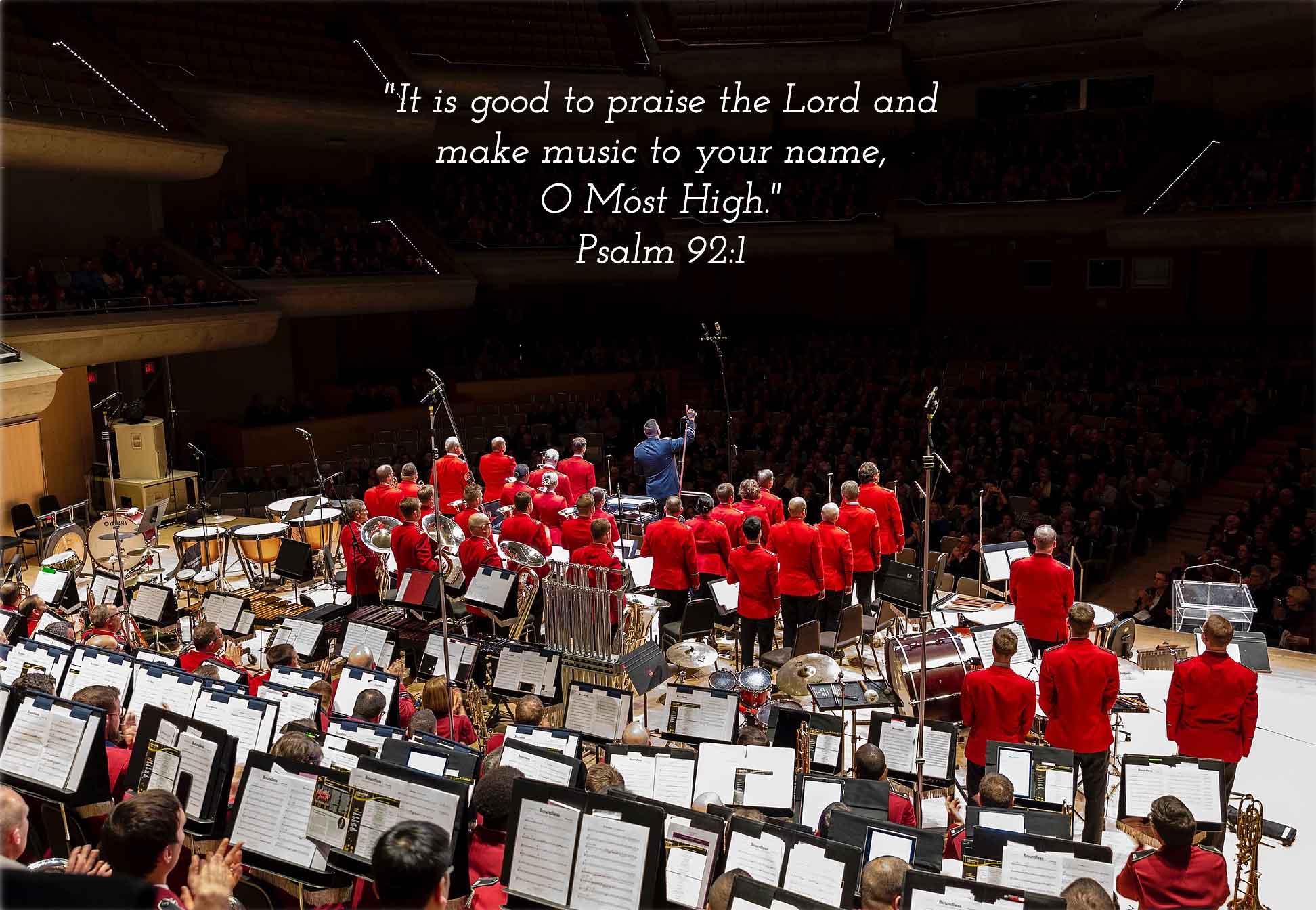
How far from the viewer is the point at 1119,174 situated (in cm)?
2447

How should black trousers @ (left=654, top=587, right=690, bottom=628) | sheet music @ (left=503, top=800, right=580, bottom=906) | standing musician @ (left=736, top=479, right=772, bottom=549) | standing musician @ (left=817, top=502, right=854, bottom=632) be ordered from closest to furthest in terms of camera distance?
sheet music @ (left=503, top=800, right=580, bottom=906)
standing musician @ (left=817, top=502, right=854, bottom=632)
black trousers @ (left=654, top=587, right=690, bottom=628)
standing musician @ (left=736, top=479, right=772, bottom=549)

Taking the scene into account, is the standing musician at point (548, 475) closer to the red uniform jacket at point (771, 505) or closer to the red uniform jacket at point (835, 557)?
the red uniform jacket at point (771, 505)

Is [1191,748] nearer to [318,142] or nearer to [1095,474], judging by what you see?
[1095,474]

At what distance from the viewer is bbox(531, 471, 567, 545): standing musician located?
12.0 metres

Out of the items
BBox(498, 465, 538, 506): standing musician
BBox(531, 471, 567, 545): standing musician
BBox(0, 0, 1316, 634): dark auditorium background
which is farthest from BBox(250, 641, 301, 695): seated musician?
BBox(0, 0, 1316, 634): dark auditorium background

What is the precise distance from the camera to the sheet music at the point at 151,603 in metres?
10.2

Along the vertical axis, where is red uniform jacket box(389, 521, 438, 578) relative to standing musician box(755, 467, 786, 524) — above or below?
below

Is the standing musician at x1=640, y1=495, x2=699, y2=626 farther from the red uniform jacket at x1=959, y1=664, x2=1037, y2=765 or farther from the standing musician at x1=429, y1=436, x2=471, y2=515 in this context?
the red uniform jacket at x1=959, y1=664, x2=1037, y2=765

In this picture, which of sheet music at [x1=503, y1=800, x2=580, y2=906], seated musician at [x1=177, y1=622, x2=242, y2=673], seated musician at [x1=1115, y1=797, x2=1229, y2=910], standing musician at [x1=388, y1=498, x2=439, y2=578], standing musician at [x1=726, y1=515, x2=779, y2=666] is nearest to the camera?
sheet music at [x1=503, y1=800, x2=580, y2=906]

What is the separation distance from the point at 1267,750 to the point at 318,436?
715 inches

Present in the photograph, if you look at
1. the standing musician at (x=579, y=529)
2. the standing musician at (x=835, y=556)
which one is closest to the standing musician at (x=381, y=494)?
the standing musician at (x=579, y=529)

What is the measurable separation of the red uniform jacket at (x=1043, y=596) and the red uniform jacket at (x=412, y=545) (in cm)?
547

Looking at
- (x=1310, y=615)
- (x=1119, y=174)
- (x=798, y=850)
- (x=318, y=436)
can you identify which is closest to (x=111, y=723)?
(x=798, y=850)

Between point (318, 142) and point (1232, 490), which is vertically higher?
point (318, 142)
